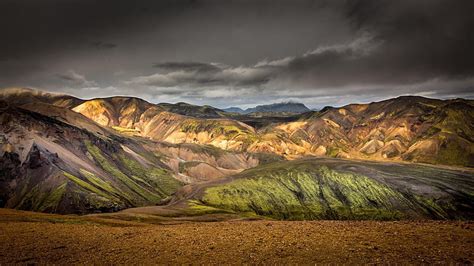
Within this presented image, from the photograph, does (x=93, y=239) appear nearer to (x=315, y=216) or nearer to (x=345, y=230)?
(x=345, y=230)

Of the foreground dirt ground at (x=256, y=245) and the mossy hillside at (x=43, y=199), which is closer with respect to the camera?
the foreground dirt ground at (x=256, y=245)

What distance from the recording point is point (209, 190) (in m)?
184

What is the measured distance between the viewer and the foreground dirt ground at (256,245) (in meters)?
24.5

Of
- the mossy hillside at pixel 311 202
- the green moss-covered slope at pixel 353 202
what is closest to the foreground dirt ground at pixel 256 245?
the green moss-covered slope at pixel 353 202

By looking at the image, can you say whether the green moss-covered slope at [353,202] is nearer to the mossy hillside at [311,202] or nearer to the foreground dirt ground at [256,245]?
the mossy hillside at [311,202]

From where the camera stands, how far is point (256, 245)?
28.7 metres

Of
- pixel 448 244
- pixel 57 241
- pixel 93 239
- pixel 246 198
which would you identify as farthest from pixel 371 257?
pixel 246 198

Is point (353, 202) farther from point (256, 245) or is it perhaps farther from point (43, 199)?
point (256, 245)

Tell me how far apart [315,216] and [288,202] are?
57.6ft

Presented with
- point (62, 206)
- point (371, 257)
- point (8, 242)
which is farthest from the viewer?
point (62, 206)

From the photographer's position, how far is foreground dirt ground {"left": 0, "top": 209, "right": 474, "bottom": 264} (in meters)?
24.5

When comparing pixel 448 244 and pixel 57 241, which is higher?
pixel 448 244

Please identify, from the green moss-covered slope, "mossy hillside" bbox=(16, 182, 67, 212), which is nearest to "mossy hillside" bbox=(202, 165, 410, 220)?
the green moss-covered slope

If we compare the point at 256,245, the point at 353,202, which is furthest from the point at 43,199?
the point at 256,245
